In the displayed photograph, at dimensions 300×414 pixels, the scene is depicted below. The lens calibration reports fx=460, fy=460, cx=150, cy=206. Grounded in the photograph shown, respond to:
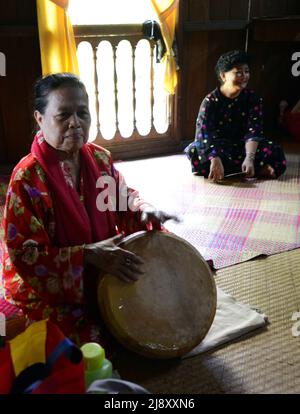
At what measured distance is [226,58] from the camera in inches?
121

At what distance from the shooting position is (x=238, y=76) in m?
3.05

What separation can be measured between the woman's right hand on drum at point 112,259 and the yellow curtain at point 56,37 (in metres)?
2.03

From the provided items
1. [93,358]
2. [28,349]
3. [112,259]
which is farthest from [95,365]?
[112,259]

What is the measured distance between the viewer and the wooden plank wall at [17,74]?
10.0 feet

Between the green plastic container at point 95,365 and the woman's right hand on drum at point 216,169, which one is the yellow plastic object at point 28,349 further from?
the woman's right hand on drum at point 216,169

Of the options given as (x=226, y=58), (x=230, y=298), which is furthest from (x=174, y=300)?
(x=226, y=58)

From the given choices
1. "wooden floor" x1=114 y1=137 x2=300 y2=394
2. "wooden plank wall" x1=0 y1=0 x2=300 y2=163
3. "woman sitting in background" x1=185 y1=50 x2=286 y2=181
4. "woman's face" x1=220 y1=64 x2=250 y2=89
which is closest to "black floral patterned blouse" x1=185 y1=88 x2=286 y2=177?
"woman sitting in background" x1=185 y1=50 x2=286 y2=181

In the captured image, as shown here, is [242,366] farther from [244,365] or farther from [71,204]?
[71,204]

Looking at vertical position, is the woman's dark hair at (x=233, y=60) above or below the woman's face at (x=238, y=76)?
above

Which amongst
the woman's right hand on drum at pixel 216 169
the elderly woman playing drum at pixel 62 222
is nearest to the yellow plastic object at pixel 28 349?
the elderly woman playing drum at pixel 62 222

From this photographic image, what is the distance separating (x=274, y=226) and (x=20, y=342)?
1738mm

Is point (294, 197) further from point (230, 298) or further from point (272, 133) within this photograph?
point (272, 133)

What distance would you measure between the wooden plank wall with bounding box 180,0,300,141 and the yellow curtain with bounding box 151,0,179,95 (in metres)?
0.15

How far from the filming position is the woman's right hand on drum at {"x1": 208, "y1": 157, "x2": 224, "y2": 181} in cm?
314
